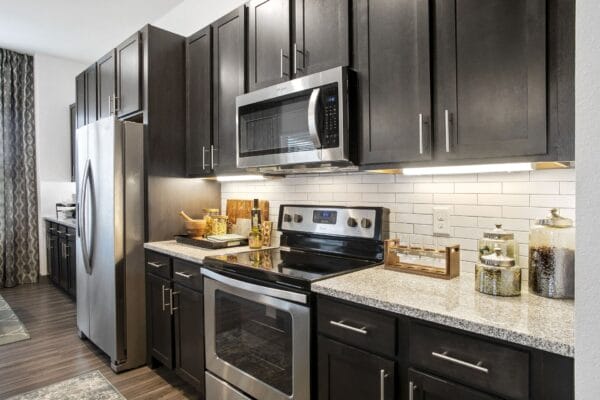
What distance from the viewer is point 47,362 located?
2.65 meters

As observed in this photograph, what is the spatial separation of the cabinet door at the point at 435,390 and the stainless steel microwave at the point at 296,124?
924mm

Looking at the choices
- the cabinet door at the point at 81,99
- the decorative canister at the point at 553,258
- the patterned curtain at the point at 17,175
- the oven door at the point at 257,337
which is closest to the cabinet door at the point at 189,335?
the oven door at the point at 257,337

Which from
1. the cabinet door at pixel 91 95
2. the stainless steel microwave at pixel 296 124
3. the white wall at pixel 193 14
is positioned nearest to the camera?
the stainless steel microwave at pixel 296 124

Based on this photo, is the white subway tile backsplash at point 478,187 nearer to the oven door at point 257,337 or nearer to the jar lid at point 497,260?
the jar lid at point 497,260

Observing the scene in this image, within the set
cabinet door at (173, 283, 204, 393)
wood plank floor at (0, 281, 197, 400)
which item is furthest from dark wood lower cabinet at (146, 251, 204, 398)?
wood plank floor at (0, 281, 197, 400)

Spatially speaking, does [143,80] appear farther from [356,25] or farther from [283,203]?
[356,25]

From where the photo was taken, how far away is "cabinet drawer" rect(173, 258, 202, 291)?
2.10 m

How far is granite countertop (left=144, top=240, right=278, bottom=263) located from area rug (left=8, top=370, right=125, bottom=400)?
0.89m

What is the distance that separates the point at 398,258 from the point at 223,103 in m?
1.51

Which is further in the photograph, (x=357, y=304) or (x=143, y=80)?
(x=143, y=80)

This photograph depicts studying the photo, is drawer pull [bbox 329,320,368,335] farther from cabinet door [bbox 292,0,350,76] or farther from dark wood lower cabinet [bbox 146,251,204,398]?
cabinet door [bbox 292,0,350,76]

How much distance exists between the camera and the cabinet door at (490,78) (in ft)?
3.85

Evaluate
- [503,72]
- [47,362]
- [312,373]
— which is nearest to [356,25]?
[503,72]

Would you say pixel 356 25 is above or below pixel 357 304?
above
